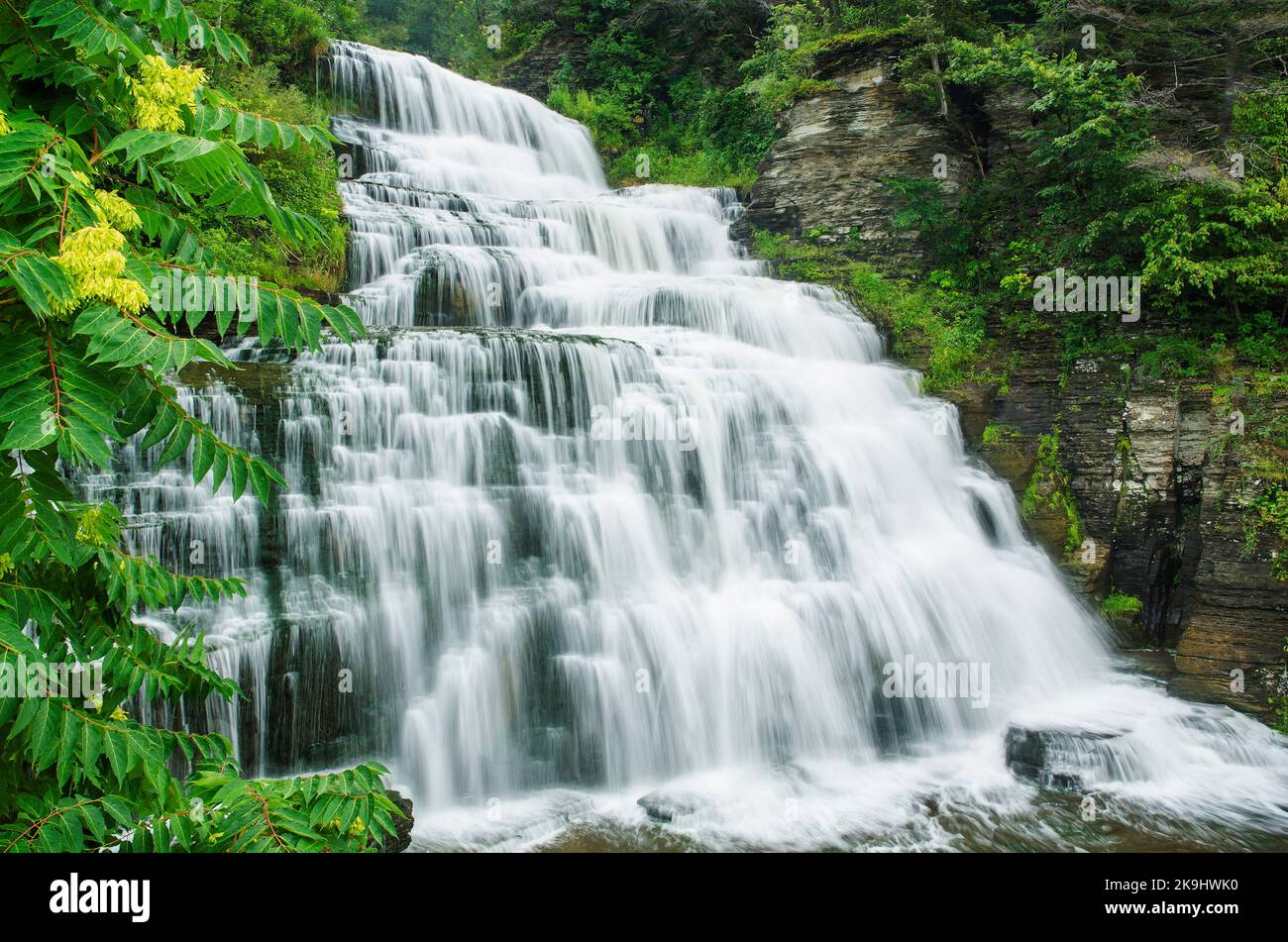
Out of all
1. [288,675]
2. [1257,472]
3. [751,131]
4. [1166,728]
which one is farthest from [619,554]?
[751,131]

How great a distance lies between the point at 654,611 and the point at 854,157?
13042mm

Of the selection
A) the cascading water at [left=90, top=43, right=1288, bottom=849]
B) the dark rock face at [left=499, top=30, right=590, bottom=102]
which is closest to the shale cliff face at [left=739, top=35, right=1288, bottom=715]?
the cascading water at [left=90, top=43, right=1288, bottom=849]

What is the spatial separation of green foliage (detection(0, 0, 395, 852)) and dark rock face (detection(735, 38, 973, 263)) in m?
16.4

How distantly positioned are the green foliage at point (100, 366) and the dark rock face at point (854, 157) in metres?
16.4

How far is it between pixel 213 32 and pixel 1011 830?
857 cm

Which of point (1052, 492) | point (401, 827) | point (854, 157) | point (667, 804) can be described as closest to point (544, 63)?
point (854, 157)

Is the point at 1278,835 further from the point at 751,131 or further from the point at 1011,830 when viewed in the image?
the point at 751,131

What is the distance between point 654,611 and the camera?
367 inches

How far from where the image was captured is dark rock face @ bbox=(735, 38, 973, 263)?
17.2m

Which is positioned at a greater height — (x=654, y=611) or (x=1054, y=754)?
(x=654, y=611)

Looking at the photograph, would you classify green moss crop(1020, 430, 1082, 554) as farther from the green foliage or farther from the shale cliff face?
the green foliage

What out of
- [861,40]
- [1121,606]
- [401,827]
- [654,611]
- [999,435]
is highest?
[861,40]

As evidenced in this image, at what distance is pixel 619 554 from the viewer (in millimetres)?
9688

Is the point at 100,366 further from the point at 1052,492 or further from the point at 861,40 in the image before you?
the point at 861,40
